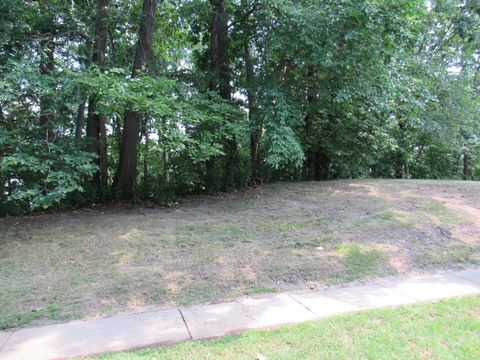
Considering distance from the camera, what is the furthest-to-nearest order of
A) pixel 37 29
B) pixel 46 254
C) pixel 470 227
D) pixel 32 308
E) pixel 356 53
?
pixel 37 29, pixel 356 53, pixel 470 227, pixel 46 254, pixel 32 308

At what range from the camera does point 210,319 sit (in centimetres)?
367

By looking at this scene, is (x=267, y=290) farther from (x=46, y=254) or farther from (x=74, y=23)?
(x=74, y=23)

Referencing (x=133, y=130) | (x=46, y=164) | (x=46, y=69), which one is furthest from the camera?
(x=133, y=130)

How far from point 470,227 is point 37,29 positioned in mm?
9147

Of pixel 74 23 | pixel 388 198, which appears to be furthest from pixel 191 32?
pixel 388 198

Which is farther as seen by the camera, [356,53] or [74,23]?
[74,23]

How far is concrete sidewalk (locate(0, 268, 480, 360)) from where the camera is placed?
321cm

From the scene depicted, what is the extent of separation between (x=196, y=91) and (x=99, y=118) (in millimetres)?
2661

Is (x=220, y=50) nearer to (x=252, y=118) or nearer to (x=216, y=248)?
(x=252, y=118)

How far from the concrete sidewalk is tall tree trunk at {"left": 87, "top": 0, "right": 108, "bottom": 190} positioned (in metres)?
Result: 4.74

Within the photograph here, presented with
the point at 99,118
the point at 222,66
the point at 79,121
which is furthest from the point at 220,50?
the point at 79,121

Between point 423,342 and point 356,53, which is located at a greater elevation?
point 356,53

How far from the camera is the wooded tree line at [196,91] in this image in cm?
632

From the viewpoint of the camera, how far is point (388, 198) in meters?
8.13
